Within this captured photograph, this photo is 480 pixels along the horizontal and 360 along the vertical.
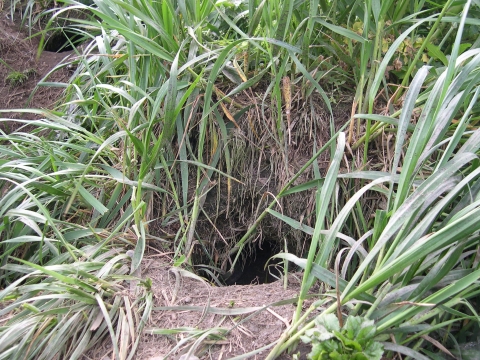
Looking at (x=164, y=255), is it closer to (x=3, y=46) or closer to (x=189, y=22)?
(x=189, y=22)

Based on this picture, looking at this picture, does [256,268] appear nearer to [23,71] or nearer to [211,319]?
[211,319]

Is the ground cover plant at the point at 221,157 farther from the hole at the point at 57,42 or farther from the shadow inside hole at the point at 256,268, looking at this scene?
the hole at the point at 57,42

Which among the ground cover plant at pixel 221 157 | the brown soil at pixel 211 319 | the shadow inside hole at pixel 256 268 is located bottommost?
the shadow inside hole at pixel 256 268

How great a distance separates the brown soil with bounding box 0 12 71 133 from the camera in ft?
8.03

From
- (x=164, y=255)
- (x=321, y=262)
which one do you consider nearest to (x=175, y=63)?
(x=164, y=255)

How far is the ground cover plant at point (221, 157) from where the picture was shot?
1254 millimetres

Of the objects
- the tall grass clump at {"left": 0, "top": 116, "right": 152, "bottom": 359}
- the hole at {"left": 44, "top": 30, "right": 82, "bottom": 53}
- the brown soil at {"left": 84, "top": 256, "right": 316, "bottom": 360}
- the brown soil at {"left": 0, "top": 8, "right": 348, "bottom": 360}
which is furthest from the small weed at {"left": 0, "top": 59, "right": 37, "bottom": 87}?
the brown soil at {"left": 84, "top": 256, "right": 316, "bottom": 360}

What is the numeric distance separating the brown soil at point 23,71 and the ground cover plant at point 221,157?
0.64 meters

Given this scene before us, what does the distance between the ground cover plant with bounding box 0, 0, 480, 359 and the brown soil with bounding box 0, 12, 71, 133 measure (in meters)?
0.64

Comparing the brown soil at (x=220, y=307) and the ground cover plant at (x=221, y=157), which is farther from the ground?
the ground cover plant at (x=221, y=157)

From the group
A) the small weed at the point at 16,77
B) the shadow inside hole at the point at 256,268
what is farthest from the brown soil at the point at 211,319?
the small weed at the point at 16,77

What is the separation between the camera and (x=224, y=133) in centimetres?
160

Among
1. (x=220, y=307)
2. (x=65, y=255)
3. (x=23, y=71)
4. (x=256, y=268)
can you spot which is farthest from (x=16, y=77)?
(x=220, y=307)

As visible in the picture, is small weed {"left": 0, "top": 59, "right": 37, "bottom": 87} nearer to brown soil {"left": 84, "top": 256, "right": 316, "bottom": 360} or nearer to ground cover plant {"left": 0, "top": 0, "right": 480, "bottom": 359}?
ground cover plant {"left": 0, "top": 0, "right": 480, "bottom": 359}
